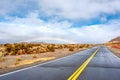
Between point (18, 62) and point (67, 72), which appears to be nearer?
point (67, 72)

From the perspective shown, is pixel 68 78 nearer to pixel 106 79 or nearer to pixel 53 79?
pixel 53 79

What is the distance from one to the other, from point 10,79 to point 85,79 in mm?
3787

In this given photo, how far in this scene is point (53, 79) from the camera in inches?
400

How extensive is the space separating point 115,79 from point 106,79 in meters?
0.48

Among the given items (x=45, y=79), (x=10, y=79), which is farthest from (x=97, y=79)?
(x=10, y=79)

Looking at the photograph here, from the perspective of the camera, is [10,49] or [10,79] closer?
[10,79]

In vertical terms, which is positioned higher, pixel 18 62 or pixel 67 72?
pixel 67 72

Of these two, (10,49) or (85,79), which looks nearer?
(85,79)

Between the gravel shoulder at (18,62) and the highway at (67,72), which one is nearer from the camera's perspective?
the highway at (67,72)

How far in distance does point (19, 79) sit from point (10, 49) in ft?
130

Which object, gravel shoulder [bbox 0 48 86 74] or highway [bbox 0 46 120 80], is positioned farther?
gravel shoulder [bbox 0 48 86 74]

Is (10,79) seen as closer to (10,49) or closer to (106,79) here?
(106,79)

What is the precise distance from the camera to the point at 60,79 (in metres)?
10.2

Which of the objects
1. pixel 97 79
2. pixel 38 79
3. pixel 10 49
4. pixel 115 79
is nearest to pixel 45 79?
pixel 38 79
